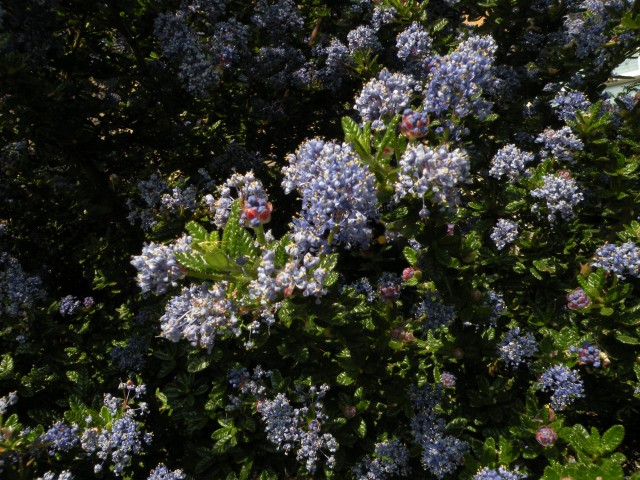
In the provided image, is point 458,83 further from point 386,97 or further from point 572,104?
point 572,104

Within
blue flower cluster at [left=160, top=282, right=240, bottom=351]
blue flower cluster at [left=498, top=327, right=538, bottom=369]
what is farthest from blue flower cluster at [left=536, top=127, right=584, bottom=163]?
blue flower cluster at [left=160, top=282, right=240, bottom=351]

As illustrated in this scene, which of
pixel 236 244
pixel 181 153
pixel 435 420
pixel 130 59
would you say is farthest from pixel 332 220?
pixel 130 59

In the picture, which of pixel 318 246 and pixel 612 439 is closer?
pixel 318 246

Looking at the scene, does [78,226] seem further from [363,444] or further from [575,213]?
[575,213]

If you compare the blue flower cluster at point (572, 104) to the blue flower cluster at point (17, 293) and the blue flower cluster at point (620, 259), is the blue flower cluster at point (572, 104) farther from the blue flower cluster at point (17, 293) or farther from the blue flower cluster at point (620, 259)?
the blue flower cluster at point (17, 293)

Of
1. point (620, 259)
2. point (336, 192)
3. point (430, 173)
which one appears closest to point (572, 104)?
point (620, 259)

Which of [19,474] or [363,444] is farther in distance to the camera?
[363,444]
